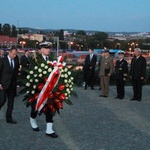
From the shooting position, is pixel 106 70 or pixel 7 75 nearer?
pixel 7 75

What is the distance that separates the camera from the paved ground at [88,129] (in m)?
6.76

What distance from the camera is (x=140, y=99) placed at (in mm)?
12719

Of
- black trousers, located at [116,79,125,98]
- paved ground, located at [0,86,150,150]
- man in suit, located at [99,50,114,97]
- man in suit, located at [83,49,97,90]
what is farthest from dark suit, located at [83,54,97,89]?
paved ground, located at [0,86,150,150]

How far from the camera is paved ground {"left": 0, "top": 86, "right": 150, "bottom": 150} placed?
22.2 feet

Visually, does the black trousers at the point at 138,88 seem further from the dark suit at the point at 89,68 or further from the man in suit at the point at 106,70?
the dark suit at the point at 89,68

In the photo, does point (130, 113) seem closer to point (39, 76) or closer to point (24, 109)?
point (24, 109)

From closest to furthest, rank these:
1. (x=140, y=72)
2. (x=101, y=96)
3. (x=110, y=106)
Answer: (x=110, y=106) → (x=140, y=72) → (x=101, y=96)

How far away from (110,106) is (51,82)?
16.1 feet

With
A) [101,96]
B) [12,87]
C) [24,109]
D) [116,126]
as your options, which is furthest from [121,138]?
[101,96]

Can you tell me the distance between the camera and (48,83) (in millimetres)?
6863

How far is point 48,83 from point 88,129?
1823mm

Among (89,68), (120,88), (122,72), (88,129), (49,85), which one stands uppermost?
(49,85)

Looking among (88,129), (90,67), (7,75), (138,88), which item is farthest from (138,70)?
(7,75)

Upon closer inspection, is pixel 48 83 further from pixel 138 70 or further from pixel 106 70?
pixel 106 70
